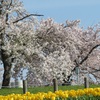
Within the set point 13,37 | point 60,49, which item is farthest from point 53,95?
point 60,49

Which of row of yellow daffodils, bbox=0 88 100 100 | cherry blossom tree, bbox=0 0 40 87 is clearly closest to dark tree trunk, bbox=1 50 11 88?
cherry blossom tree, bbox=0 0 40 87

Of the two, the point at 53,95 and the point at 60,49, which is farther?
the point at 60,49

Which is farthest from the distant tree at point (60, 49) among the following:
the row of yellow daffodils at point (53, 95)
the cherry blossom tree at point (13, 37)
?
Result: the row of yellow daffodils at point (53, 95)

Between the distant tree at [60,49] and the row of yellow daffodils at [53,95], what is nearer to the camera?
the row of yellow daffodils at [53,95]

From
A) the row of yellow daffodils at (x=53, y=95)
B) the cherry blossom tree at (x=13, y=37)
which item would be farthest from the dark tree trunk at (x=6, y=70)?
the row of yellow daffodils at (x=53, y=95)

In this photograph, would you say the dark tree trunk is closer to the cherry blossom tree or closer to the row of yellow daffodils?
the cherry blossom tree

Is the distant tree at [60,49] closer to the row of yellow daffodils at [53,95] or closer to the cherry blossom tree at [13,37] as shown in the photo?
the cherry blossom tree at [13,37]

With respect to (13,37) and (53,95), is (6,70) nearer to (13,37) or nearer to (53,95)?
(13,37)

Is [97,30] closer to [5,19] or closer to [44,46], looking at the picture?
[44,46]

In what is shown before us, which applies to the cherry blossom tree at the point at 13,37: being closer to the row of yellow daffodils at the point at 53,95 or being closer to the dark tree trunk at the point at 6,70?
the dark tree trunk at the point at 6,70

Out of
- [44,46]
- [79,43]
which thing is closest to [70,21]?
[79,43]

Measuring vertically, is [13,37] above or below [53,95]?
above

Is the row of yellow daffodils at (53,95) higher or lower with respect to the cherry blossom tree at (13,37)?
lower

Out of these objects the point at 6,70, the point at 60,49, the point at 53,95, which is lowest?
the point at 53,95
